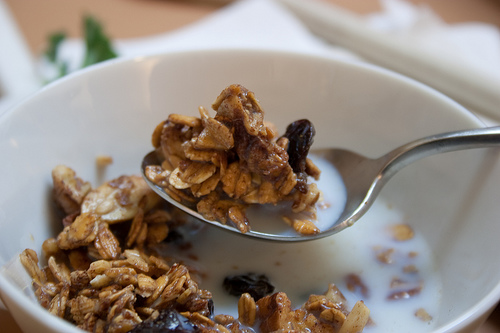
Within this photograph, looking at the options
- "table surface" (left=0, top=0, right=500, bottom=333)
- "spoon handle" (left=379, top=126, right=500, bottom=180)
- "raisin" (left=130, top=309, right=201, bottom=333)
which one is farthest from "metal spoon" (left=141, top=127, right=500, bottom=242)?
"table surface" (left=0, top=0, right=500, bottom=333)

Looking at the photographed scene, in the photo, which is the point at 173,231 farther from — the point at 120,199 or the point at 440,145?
the point at 440,145

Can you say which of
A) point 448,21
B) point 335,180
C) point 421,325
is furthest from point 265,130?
point 448,21

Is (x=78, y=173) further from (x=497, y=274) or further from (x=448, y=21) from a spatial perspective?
(x=448, y=21)

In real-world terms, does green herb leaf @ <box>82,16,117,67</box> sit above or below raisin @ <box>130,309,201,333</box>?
above

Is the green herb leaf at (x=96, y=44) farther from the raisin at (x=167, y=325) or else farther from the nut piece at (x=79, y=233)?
the raisin at (x=167, y=325)

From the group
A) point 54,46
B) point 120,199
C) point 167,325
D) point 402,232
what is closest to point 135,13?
point 54,46

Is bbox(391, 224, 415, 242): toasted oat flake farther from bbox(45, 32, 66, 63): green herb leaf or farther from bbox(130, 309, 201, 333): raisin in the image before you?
bbox(45, 32, 66, 63): green herb leaf

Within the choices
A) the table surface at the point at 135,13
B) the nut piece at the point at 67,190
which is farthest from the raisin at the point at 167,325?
the table surface at the point at 135,13
